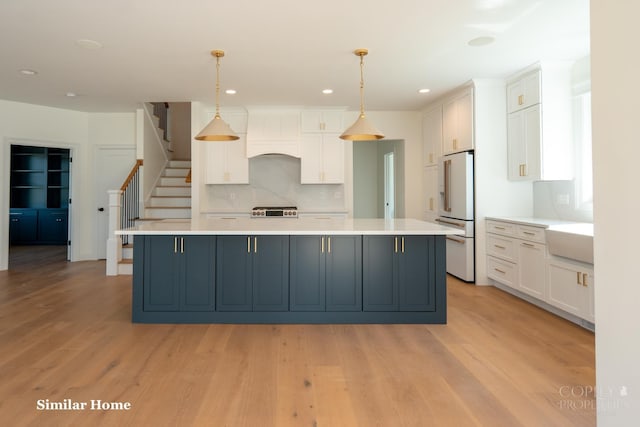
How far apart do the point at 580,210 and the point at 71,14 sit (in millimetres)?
5014

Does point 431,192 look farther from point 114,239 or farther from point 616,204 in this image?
point 616,204

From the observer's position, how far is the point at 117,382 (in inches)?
91.4

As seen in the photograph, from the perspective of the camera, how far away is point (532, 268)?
156 inches

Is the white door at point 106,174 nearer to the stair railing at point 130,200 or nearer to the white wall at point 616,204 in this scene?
the stair railing at point 130,200

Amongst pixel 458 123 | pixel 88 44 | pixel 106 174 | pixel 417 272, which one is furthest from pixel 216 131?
pixel 106 174

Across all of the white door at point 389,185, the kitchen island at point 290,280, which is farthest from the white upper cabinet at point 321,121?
the kitchen island at point 290,280

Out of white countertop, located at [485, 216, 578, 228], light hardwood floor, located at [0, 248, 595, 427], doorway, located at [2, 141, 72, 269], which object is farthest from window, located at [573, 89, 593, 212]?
doorway, located at [2, 141, 72, 269]

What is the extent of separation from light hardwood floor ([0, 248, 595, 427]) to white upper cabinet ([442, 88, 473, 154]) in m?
2.30

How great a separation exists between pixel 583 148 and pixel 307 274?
3.16 metres

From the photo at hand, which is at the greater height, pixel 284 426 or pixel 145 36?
pixel 145 36

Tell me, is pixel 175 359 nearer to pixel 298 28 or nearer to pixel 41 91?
pixel 298 28

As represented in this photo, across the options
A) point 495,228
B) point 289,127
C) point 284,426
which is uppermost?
point 289,127

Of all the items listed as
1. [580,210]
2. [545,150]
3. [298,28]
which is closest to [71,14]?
[298,28]

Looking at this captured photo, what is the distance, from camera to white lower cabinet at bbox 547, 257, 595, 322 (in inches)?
125
